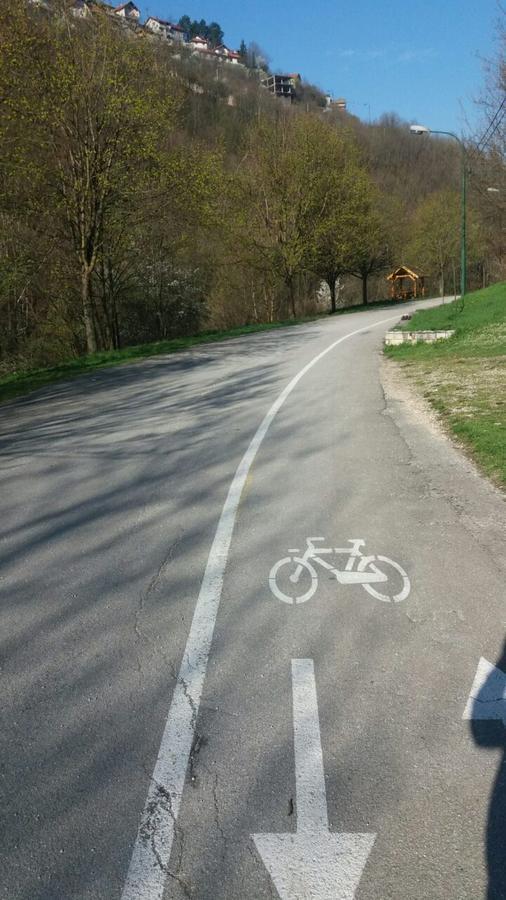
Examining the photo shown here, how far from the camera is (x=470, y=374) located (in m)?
12.8

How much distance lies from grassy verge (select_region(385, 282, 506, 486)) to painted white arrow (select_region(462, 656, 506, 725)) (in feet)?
10.8

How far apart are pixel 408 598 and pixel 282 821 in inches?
79.5

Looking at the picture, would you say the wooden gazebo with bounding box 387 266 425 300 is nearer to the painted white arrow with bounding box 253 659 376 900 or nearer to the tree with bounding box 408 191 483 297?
the tree with bounding box 408 191 483 297

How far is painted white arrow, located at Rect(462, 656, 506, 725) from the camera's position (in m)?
3.14

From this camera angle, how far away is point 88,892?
228 centimetres

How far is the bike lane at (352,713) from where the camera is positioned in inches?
93.2

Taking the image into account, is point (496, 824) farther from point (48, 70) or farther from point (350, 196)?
point (350, 196)

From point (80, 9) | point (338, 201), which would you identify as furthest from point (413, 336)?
point (338, 201)

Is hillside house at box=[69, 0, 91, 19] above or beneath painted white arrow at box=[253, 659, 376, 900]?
above

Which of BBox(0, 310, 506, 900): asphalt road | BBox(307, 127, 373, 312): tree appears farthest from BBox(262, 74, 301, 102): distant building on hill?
BBox(0, 310, 506, 900): asphalt road

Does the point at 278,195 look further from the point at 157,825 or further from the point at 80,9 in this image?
the point at 157,825

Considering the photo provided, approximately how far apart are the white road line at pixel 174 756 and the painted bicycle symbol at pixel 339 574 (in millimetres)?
440

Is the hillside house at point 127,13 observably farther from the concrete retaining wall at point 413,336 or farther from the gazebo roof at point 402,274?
the gazebo roof at point 402,274

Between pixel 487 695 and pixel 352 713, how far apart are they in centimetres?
70
